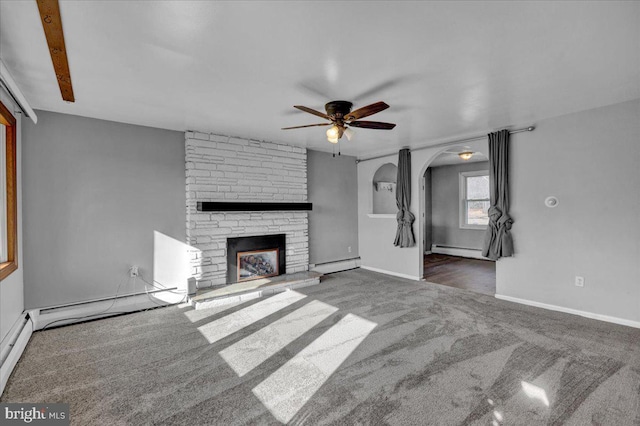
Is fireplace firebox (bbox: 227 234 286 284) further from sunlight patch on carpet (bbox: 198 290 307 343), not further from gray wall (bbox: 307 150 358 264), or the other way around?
gray wall (bbox: 307 150 358 264)

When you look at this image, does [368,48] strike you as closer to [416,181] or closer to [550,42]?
[550,42]

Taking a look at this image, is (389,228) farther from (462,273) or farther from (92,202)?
(92,202)

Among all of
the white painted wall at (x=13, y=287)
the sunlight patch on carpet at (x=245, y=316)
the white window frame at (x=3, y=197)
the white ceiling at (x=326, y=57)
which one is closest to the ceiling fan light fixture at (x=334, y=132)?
the white ceiling at (x=326, y=57)

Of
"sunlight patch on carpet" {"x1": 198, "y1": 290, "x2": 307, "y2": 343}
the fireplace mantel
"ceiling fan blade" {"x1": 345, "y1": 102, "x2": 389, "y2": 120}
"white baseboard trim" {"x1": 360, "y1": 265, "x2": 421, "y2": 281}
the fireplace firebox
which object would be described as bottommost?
"sunlight patch on carpet" {"x1": 198, "y1": 290, "x2": 307, "y2": 343}

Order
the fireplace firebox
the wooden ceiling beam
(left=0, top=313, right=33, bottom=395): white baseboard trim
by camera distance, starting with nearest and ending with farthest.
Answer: the wooden ceiling beam
(left=0, top=313, right=33, bottom=395): white baseboard trim
the fireplace firebox

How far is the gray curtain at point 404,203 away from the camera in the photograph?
5348 mm

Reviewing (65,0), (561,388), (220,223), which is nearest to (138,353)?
(220,223)

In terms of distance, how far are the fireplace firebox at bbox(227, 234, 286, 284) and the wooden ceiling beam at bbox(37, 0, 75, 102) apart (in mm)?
2717

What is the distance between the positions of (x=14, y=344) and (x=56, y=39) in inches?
103

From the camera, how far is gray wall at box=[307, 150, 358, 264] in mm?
5688

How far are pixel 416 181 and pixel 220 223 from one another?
3.49 metres

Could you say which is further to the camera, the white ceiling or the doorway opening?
the doorway opening

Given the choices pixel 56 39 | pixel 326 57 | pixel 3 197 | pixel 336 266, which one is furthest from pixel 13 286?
pixel 336 266

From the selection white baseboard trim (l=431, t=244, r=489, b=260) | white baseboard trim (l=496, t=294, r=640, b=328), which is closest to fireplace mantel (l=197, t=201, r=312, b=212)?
white baseboard trim (l=496, t=294, r=640, b=328)
